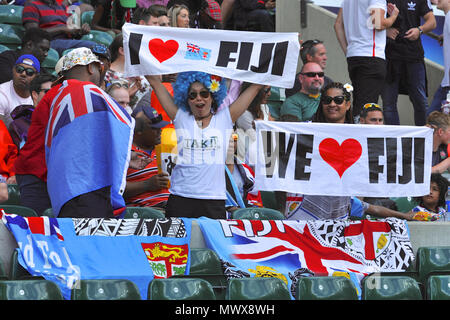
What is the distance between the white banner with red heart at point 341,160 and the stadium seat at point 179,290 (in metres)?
1.84

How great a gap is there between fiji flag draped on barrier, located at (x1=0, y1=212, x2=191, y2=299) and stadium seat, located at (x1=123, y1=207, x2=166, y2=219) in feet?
1.40

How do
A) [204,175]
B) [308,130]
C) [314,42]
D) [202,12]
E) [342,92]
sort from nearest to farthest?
[204,175], [308,130], [342,92], [314,42], [202,12]

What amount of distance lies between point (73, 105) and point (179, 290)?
149 centimetres

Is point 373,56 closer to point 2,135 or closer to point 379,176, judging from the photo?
point 379,176

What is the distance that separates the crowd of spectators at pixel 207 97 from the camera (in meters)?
6.60

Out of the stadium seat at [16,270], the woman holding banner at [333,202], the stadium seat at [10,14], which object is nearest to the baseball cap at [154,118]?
the woman holding banner at [333,202]

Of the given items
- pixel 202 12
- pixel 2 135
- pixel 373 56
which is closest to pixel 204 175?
pixel 2 135

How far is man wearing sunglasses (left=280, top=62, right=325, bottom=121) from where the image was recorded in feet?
29.6

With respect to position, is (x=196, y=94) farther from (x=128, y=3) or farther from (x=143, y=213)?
(x=128, y=3)

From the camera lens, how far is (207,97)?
6.81 metres

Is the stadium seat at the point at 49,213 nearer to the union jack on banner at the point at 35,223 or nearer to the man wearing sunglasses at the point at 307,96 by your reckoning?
the union jack on banner at the point at 35,223

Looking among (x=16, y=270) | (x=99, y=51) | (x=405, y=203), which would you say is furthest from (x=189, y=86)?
(x=405, y=203)

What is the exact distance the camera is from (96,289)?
524 cm
